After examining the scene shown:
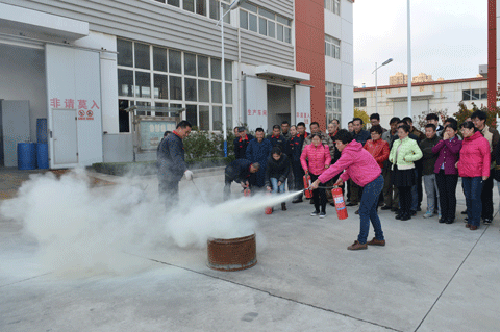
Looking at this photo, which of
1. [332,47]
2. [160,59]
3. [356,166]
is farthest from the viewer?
[332,47]

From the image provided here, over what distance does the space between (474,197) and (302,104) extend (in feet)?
67.7

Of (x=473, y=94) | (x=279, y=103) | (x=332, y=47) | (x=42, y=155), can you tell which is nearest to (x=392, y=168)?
(x=42, y=155)

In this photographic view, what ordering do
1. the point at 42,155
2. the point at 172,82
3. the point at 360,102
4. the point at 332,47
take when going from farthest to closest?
A: 1. the point at 360,102
2. the point at 332,47
3. the point at 172,82
4. the point at 42,155

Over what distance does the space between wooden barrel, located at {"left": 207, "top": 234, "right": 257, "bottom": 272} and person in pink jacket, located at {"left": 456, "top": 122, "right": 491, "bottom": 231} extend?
4.31 metres

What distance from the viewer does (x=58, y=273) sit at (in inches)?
181

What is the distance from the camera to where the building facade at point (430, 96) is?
4741cm

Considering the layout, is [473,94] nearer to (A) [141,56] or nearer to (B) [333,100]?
(B) [333,100]

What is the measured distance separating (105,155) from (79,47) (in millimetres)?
4259

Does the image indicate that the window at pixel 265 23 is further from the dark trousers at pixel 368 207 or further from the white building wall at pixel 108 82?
the dark trousers at pixel 368 207

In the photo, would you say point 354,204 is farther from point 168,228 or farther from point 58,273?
point 58,273

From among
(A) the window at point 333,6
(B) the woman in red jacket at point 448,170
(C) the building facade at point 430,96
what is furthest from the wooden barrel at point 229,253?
(C) the building facade at point 430,96

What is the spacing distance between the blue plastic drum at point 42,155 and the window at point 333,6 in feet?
78.9

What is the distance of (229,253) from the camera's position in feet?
15.1

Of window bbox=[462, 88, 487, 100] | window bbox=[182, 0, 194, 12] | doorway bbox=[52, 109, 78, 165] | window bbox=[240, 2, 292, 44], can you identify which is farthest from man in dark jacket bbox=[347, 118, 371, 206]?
window bbox=[462, 88, 487, 100]
